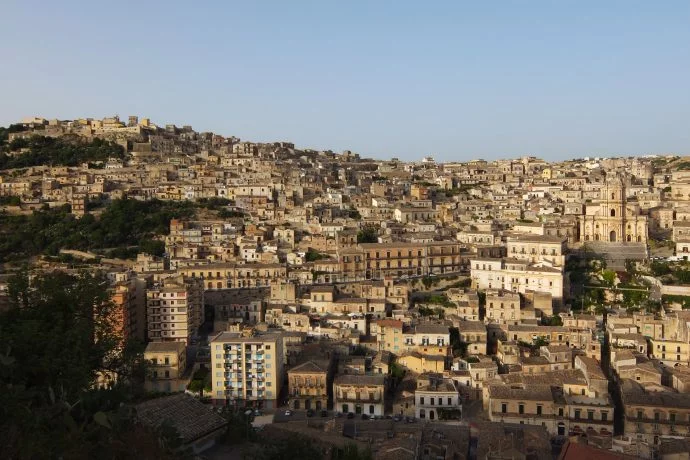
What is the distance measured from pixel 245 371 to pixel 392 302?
24.8ft

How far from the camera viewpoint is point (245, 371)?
17703mm

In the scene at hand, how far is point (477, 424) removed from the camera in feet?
50.8

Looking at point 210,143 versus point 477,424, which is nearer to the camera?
point 477,424

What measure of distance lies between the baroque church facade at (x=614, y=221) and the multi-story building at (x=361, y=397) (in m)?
16.3

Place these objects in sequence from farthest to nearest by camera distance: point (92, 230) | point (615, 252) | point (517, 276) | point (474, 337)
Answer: point (92, 230) < point (615, 252) < point (517, 276) < point (474, 337)

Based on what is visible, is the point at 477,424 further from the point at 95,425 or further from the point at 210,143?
the point at 210,143

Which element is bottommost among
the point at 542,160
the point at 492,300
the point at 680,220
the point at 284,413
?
the point at 284,413

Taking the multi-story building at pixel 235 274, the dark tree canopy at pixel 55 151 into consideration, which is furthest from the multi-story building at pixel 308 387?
the dark tree canopy at pixel 55 151

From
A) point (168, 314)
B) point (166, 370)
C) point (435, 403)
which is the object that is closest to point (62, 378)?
point (435, 403)

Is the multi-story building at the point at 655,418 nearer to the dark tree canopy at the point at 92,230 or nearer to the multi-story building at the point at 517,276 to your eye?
the multi-story building at the point at 517,276

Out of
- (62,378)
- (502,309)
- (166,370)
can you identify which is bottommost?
(166,370)

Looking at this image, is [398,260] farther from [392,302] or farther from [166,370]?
[166,370]

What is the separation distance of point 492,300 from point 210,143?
130 feet

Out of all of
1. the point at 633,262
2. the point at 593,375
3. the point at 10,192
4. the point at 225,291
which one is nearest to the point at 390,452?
the point at 593,375
